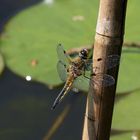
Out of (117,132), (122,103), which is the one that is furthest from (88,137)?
(122,103)

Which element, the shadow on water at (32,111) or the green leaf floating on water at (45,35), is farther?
the green leaf floating on water at (45,35)

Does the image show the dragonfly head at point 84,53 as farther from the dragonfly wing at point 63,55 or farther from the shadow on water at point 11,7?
the shadow on water at point 11,7

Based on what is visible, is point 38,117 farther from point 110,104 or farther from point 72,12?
point 110,104

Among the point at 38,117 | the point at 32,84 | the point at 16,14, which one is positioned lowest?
the point at 38,117

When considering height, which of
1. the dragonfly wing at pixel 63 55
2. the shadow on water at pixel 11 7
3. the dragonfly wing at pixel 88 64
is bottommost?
the dragonfly wing at pixel 88 64

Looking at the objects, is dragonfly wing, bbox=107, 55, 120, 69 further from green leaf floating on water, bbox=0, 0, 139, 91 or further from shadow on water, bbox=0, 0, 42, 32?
shadow on water, bbox=0, 0, 42, 32

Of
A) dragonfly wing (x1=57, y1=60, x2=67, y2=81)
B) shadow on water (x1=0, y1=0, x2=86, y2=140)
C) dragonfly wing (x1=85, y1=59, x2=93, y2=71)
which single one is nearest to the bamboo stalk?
dragonfly wing (x1=85, y1=59, x2=93, y2=71)

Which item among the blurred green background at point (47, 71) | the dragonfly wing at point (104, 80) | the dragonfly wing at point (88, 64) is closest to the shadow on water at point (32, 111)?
the blurred green background at point (47, 71)
